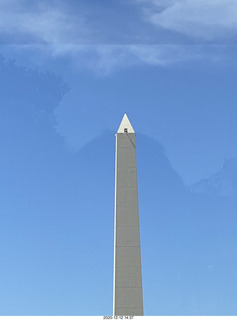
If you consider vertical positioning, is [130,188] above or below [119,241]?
above

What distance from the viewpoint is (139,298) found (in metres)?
32.7

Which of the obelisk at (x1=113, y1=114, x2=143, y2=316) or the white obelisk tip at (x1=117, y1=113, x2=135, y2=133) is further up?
the white obelisk tip at (x1=117, y1=113, x2=135, y2=133)

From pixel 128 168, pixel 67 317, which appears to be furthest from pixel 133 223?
pixel 67 317

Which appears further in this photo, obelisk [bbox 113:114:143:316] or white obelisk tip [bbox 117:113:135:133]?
white obelisk tip [bbox 117:113:135:133]

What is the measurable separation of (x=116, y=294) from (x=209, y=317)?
282 inches

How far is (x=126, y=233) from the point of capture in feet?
110

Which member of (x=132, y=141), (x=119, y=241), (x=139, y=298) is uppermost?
(x=132, y=141)

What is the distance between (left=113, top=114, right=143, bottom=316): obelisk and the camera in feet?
107

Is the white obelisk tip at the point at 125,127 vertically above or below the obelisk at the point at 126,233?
above

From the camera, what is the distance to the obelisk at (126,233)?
32531 millimetres

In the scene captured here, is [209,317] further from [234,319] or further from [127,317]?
[127,317]

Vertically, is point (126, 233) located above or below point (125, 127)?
below

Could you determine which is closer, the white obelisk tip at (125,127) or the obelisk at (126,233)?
the obelisk at (126,233)

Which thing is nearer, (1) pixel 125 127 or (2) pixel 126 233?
(2) pixel 126 233
